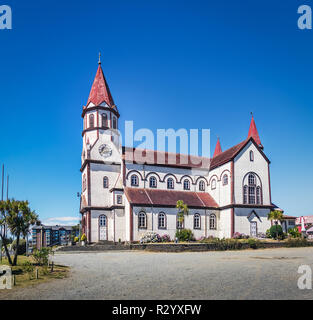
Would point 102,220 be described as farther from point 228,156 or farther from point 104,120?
point 228,156

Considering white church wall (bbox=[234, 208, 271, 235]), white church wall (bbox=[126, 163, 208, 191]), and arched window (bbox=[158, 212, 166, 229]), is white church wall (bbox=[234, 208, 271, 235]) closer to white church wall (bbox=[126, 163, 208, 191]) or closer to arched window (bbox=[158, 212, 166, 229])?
white church wall (bbox=[126, 163, 208, 191])

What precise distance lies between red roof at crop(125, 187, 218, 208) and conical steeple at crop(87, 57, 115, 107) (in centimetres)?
1274

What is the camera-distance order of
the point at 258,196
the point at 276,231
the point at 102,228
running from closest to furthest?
the point at 276,231 < the point at 102,228 < the point at 258,196

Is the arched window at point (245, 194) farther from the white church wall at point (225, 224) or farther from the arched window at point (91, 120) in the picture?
the arched window at point (91, 120)

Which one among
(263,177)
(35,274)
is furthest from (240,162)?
(35,274)

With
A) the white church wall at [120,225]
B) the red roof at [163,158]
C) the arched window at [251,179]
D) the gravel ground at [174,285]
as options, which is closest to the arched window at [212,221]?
the arched window at [251,179]

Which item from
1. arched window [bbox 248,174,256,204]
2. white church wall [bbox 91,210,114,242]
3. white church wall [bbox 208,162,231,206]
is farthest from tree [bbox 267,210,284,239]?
white church wall [bbox 91,210,114,242]

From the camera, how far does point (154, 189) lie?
46.1 metres

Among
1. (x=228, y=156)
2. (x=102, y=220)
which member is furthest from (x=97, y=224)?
(x=228, y=156)

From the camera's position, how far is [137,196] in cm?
4278

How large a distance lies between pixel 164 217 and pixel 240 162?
12.5 m

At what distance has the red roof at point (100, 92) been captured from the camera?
4684cm

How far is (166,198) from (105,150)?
34.0 feet

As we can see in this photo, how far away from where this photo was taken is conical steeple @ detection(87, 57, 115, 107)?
4684 centimetres
